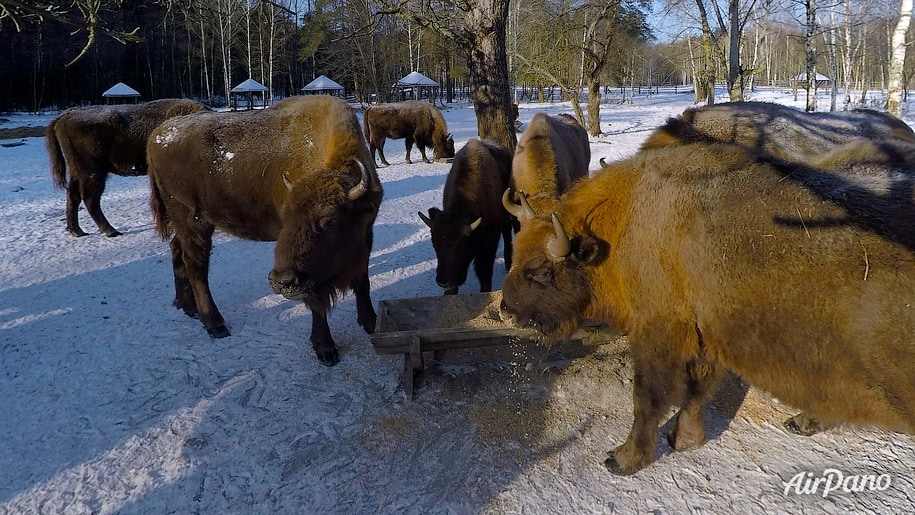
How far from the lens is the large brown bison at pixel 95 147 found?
8.60 meters

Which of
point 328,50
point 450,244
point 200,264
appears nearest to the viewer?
point 200,264

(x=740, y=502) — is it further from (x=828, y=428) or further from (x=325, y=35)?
(x=325, y=35)

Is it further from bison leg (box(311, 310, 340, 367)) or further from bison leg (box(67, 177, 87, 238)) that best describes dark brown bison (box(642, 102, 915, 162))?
bison leg (box(67, 177, 87, 238))

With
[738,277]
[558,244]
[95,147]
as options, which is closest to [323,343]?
[558,244]

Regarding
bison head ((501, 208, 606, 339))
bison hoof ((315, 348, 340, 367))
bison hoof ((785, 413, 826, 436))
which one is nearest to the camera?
bison head ((501, 208, 606, 339))

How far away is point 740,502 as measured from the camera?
10.1 ft

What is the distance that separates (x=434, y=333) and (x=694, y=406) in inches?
68.9

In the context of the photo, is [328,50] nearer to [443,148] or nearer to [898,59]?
[443,148]

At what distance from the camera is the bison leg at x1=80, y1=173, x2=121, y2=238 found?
336 inches

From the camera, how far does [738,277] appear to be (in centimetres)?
270

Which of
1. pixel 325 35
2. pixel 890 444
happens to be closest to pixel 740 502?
pixel 890 444

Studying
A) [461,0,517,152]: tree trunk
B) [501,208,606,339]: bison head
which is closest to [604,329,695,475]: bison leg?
[501,208,606,339]: bison head

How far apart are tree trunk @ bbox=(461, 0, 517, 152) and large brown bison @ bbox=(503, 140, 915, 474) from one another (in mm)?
5076

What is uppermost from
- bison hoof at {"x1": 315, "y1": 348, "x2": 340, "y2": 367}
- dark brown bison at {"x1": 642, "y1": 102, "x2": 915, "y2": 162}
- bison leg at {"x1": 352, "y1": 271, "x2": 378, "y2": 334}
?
dark brown bison at {"x1": 642, "y1": 102, "x2": 915, "y2": 162}
